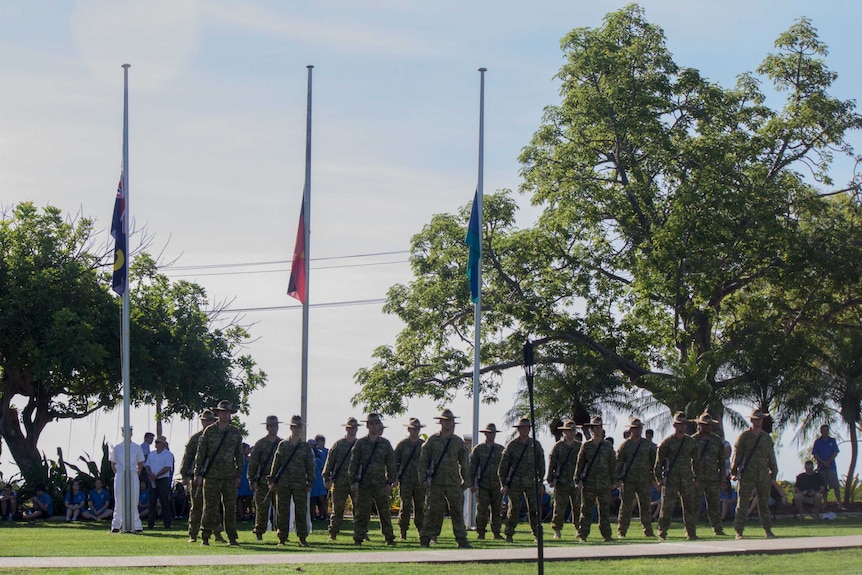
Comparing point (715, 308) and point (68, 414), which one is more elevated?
point (715, 308)

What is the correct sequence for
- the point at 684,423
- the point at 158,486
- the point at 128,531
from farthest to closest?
the point at 158,486
the point at 128,531
the point at 684,423

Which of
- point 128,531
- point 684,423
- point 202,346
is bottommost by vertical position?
point 128,531

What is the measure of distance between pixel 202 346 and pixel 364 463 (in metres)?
17.4

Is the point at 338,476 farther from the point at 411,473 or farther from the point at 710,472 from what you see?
the point at 710,472

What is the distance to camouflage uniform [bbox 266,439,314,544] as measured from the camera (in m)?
18.4

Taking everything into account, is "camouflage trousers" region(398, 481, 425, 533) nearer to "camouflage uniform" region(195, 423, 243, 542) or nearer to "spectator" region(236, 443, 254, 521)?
"camouflage uniform" region(195, 423, 243, 542)

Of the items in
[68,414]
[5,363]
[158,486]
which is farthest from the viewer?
[68,414]

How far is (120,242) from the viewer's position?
22.5 meters

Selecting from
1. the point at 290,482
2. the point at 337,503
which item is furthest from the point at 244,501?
the point at 290,482

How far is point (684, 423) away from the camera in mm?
19953

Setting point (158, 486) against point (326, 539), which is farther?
point (158, 486)

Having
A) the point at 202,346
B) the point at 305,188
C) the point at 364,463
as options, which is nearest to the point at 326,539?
the point at 364,463

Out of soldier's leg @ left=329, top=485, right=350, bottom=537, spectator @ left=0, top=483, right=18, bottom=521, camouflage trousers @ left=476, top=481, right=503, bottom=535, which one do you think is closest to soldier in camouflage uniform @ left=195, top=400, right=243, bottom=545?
soldier's leg @ left=329, top=485, right=350, bottom=537

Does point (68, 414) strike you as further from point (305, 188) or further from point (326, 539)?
point (326, 539)
